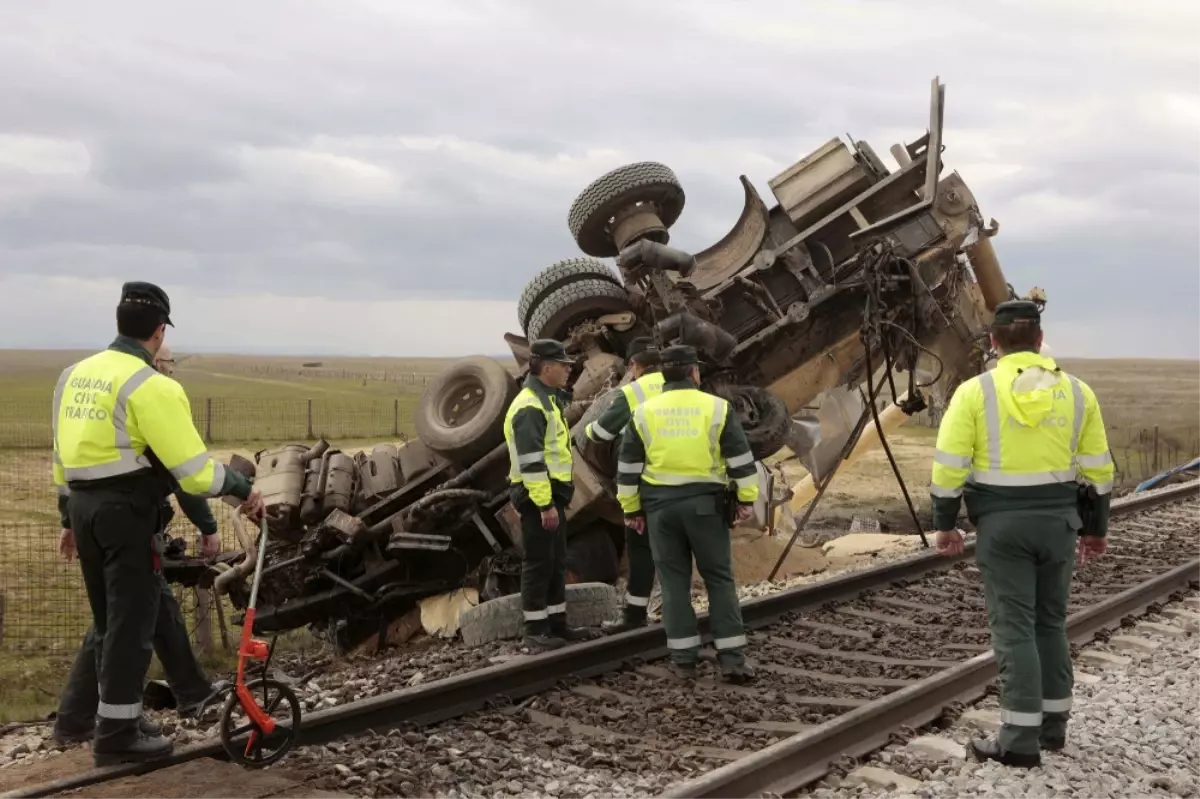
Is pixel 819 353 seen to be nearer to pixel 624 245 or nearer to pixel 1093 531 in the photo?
pixel 624 245

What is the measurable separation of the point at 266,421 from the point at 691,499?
31.4 m

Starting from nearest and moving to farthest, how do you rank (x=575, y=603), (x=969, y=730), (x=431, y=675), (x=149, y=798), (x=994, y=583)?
(x=149, y=798) < (x=994, y=583) < (x=969, y=730) < (x=431, y=675) < (x=575, y=603)

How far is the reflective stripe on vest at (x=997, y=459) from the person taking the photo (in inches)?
175

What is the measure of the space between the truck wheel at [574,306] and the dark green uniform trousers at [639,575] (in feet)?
8.80

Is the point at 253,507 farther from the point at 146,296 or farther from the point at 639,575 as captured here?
the point at 639,575

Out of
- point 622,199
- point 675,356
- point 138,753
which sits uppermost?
point 622,199

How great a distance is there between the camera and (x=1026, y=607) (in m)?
4.48

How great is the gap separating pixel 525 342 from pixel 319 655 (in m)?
3.17

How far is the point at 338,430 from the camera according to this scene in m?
31.8

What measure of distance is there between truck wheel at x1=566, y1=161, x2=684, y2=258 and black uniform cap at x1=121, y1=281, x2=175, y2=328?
16.7ft

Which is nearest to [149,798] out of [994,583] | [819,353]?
[994,583]

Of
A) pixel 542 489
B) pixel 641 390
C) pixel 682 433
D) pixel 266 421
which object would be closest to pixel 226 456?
pixel 266 421

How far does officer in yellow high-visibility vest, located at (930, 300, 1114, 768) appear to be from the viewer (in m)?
4.44

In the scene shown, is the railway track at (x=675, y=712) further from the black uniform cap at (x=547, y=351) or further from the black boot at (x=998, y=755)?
the black uniform cap at (x=547, y=351)
